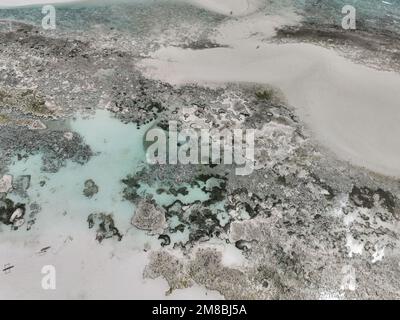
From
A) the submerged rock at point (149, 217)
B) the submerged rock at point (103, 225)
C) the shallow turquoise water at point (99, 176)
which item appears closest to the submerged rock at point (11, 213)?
the shallow turquoise water at point (99, 176)

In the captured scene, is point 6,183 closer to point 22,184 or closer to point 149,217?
point 22,184

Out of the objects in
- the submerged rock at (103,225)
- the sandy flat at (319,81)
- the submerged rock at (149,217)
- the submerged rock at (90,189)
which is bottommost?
the submerged rock at (103,225)

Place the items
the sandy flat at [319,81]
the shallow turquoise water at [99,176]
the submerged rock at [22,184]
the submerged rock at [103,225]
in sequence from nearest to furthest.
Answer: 1. the submerged rock at [103,225]
2. the shallow turquoise water at [99,176]
3. the submerged rock at [22,184]
4. the sandy flat at [319,81]

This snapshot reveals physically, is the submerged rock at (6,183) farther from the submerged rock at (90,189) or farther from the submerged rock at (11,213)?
the submerged rock at (90,189)

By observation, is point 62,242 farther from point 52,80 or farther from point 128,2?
point 128,2

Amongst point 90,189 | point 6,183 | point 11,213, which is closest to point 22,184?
point 6,183

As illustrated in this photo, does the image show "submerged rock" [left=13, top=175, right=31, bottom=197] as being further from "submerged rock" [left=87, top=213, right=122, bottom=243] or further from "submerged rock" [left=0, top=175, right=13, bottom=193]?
"submerged rock" [left=87, top=213, right=122, bottom=243]
